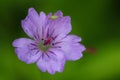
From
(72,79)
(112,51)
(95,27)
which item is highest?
(95,27)

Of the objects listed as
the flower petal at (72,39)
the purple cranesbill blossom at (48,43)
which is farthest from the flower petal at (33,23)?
the flower petal at (72,39)

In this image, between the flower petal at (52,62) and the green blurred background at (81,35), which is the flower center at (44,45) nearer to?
the flower petal at (52,62)

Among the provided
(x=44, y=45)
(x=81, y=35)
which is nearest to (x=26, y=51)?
(x=44, y=45)

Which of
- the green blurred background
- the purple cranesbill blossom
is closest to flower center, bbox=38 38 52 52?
the purple cranesbill blossom

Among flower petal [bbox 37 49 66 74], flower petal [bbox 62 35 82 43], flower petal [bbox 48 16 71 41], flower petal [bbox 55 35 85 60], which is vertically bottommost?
flower petal [bbox 37 49 66 74]

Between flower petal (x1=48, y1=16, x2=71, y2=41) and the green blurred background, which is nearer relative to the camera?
flower petal (x1=48, y1=16, x2=71, y2=41)

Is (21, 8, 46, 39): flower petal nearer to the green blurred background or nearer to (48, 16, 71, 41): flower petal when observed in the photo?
(48, 16, 71, 41): flower petal

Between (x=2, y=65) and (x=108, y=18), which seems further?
(x=108, y=18)

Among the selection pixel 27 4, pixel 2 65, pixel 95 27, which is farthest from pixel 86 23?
pixel 2 65

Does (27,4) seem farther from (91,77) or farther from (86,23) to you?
(91,77)
